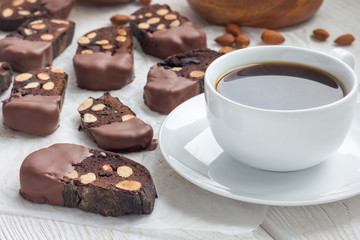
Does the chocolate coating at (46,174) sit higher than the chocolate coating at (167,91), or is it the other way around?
the chocolate coating at (46,174)

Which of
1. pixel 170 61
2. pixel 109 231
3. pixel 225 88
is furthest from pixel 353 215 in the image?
pixel 170 61

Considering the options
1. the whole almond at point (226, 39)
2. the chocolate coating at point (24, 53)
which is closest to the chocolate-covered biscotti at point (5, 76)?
the chocolate coating at point (24, 53)

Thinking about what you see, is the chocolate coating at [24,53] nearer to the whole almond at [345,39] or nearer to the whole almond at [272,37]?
the whole almond at [272,37]

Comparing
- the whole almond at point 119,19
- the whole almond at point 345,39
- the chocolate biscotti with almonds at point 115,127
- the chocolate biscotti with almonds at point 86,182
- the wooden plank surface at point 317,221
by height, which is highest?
the chocolate biscotti with almonds at point 86,182

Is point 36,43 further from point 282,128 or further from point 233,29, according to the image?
point 282,128

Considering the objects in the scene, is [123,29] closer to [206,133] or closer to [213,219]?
[206,133]

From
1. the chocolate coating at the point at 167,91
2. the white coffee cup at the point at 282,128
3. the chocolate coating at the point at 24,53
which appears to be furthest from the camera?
the chocolate coating at the point at 24,53

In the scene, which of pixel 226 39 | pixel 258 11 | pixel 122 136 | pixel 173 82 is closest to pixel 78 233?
pixel 122 136
